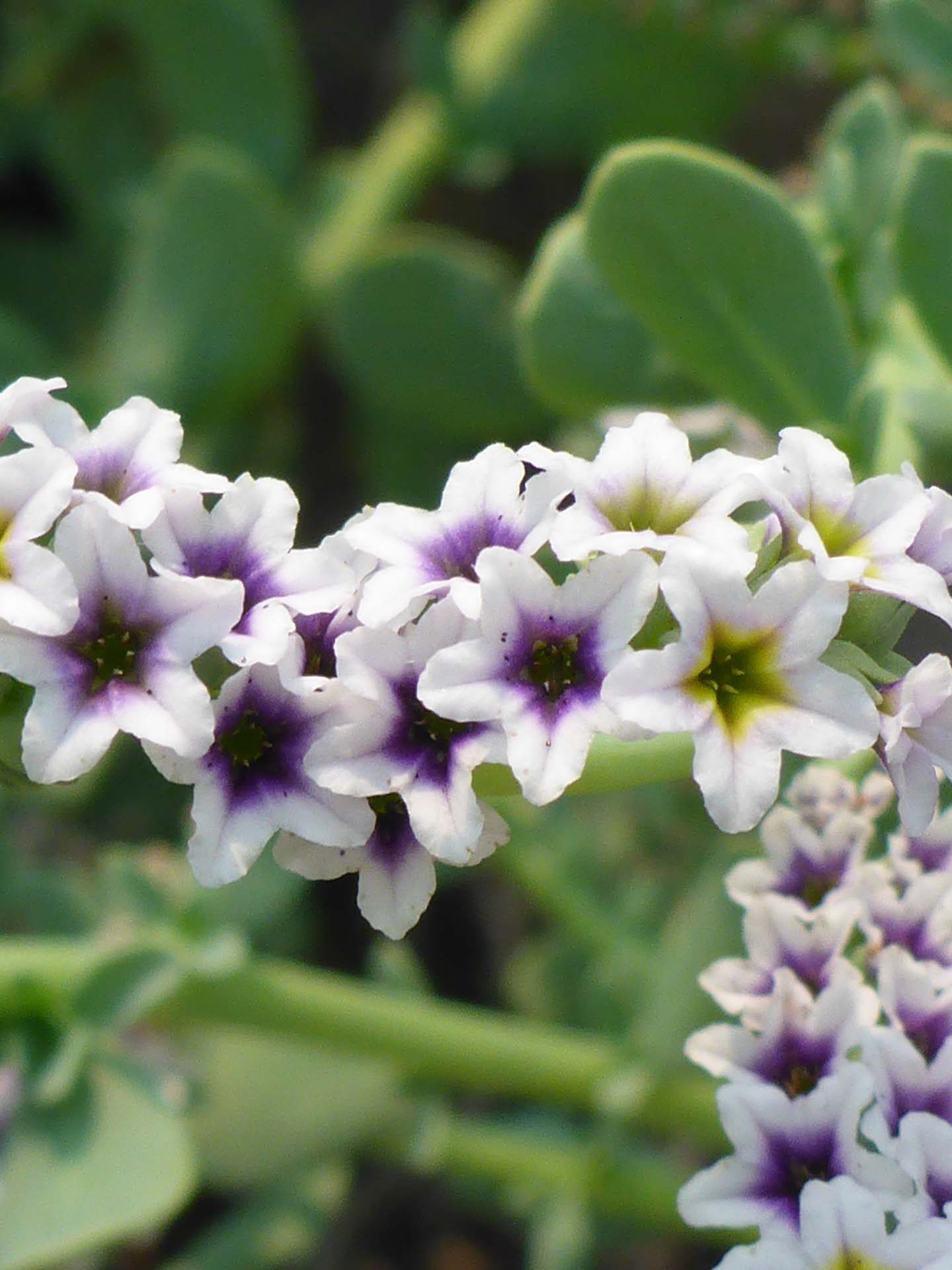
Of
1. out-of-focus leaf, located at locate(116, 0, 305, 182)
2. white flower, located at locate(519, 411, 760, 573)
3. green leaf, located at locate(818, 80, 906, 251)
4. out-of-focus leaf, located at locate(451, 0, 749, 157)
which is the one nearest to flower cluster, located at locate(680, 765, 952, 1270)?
white flower, located at locate(519, 411, 760, 573)

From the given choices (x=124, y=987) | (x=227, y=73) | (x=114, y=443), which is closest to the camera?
(x=114, y=443)

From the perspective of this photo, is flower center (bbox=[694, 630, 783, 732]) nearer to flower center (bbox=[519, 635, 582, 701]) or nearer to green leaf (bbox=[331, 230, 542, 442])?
flower center (bbox=[519, 635, 582, 701])

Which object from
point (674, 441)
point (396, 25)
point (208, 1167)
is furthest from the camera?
point (396, 25)

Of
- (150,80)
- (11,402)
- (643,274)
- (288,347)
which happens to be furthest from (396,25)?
(11,402)

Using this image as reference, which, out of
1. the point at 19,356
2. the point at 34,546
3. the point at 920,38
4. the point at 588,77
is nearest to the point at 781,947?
the point at 34,546

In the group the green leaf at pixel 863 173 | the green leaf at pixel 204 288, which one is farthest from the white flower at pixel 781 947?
the green leaf at pixel 204 288

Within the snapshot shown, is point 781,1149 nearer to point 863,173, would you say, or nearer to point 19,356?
point 863,173

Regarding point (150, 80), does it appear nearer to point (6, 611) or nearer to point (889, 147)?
point (889, 147)
